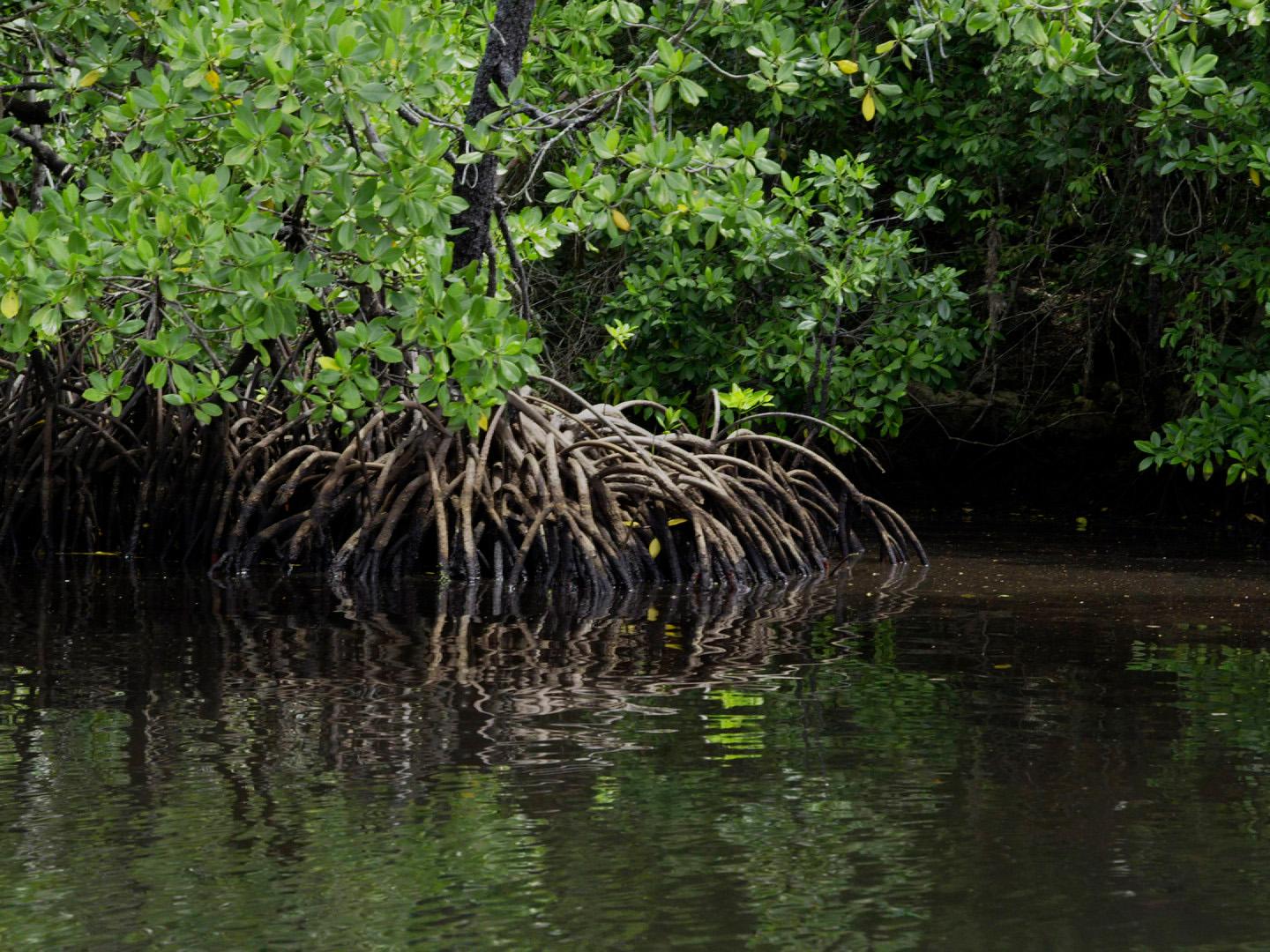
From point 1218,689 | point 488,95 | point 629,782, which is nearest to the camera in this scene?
point 629,782

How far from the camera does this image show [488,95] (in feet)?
24.6

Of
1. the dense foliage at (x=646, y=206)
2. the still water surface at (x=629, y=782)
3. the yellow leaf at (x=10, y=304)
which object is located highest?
the dense foliage at (x=646, y=206)

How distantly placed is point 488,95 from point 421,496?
178cm

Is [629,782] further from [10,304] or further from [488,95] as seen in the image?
[488,95]

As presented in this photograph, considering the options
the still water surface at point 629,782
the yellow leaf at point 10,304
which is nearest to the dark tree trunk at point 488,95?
the still water surface at point 629,782

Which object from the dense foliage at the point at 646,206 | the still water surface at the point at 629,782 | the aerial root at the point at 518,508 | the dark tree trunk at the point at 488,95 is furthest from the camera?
the aerial root at the point at 518,508

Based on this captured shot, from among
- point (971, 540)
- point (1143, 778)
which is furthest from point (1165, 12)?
point (1143, 778)

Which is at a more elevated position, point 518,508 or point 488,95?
point 488,95

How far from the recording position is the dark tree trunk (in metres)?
7.41

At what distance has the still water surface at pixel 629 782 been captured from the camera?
2877mm

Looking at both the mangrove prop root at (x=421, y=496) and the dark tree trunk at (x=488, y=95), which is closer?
the dark tree trunk at (x=488, y=95)

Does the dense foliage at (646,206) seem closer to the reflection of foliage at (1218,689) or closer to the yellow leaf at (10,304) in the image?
the yellow leaf at (10,304)

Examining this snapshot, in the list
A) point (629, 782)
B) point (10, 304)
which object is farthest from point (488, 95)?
point (629, 782)

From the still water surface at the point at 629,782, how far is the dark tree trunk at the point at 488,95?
6.25 feet
